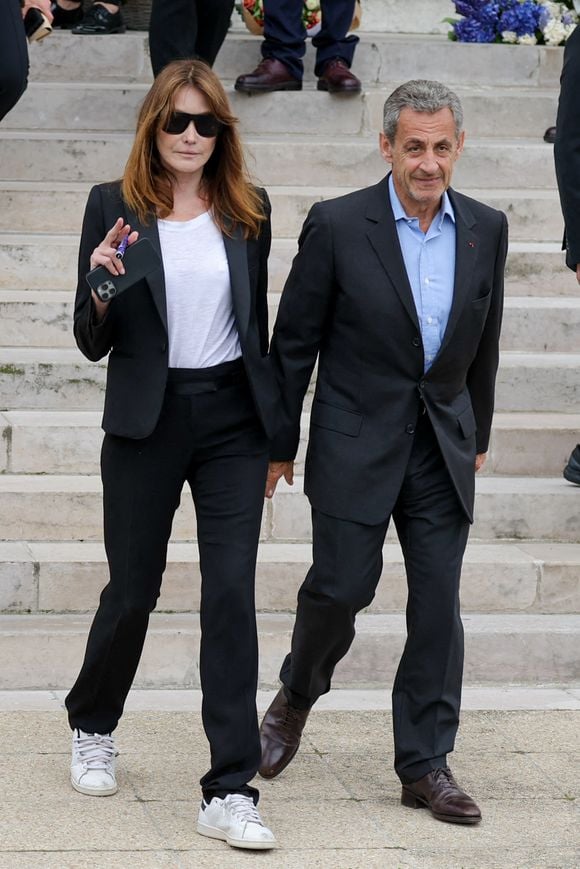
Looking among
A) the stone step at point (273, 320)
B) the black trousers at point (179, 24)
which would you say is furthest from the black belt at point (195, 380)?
the black trousers at point (179, 24)

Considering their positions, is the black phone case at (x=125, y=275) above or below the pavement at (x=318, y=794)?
above

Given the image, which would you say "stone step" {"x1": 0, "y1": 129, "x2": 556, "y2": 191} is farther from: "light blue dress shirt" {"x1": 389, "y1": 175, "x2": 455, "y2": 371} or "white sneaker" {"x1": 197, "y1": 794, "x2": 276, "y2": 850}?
"white sneaker" {"x1": 197, "y1": 794, "x2": 276, "y2": 850}

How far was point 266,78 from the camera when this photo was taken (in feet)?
27.6

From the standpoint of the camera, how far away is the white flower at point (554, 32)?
9.21m

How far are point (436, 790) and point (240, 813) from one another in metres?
0.58

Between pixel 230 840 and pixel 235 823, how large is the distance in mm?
46

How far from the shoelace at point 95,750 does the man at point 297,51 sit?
482 cm

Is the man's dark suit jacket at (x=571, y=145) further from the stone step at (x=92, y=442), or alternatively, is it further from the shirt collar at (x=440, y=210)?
the stone step at (x=92, y=442)

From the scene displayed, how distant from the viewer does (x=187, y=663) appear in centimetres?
527

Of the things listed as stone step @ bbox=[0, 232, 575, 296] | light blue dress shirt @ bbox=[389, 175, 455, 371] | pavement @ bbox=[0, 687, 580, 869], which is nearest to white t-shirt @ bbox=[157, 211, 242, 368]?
light blue dress shirt @ bbox=[389, 175, 455, 371]

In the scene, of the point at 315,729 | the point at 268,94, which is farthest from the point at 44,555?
the point at 268,94

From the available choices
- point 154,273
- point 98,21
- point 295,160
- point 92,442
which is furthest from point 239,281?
point 98,21

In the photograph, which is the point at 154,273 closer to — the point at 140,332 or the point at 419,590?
the point at 140,332

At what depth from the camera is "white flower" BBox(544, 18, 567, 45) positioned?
9211 mm
